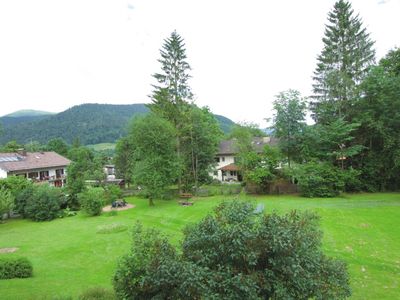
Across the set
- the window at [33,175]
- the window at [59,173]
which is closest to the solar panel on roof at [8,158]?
the window at [33,175]

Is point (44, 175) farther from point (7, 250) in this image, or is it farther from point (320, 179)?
point (320, 179)

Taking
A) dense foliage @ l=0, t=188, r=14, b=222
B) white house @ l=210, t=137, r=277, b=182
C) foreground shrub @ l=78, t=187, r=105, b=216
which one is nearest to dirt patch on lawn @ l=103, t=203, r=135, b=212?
foreground shrub @ l=78, t=187, r=105, b=216

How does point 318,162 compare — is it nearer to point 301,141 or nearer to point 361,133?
point 301,141

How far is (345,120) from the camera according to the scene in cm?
3097

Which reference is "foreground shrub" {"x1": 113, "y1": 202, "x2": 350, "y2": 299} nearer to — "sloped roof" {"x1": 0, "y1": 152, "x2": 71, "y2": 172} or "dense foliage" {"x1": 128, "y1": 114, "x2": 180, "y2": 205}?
"dense foliage" {"x1": 128, "y1": 114, "x2": 180, "y2": 205}

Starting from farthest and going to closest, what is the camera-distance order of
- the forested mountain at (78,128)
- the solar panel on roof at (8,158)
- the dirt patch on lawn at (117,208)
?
the forested mountain at (78,128) → the solar panel on roof at (8,158) → the dirt patch on lawn at (117,208)

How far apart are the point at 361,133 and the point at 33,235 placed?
3482 cm

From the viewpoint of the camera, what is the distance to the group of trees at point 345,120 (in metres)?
28.2

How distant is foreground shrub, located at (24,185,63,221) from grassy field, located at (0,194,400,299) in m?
1.28

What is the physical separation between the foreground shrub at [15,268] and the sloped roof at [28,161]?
107ft

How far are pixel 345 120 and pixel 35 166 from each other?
46.3 meters

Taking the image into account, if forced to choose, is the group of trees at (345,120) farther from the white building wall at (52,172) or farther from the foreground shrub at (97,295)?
the white building wall at (52,172)

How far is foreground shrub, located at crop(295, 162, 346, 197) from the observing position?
28250 millimetres

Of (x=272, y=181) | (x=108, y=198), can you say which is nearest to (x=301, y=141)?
(x=272, y=181)
